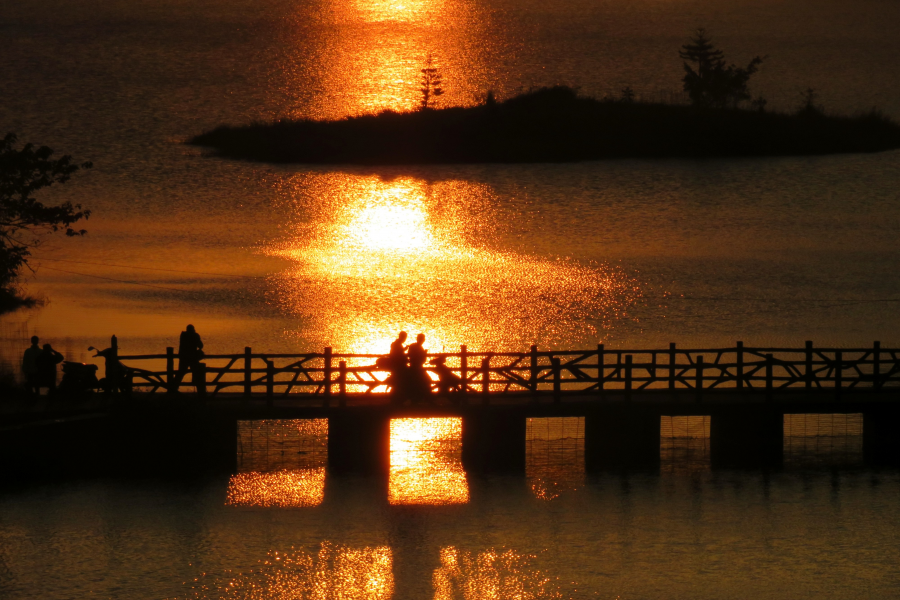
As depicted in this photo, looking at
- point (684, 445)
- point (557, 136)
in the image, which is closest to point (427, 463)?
point (684, 445)

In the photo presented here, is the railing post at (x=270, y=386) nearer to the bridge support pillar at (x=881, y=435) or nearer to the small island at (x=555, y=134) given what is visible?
the bridge support pillar at (x=881, y=435)

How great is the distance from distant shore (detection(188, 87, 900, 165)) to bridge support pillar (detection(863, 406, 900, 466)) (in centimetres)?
9618

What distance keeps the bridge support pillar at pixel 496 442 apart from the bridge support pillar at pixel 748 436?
4.19 metres

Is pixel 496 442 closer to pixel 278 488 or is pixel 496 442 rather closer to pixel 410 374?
pixel 410 374

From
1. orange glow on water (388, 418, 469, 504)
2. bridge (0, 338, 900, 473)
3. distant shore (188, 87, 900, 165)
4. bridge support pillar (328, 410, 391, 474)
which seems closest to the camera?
orange glow on water (388, 418, 469, 504)

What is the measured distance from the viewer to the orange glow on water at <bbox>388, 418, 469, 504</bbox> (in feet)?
90.9

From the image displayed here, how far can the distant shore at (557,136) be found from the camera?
424 ft

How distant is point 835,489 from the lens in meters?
28.2

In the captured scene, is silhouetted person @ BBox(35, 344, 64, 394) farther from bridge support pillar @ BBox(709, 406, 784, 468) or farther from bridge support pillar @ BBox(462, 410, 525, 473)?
bridge support pillar @ BBox(709, 406, 784, 468)

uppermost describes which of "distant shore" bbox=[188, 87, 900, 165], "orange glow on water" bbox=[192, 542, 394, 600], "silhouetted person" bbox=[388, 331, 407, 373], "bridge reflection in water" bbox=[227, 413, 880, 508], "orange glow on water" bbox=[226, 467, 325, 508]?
"distant shore" bbox=[188, 87, 900, 165]

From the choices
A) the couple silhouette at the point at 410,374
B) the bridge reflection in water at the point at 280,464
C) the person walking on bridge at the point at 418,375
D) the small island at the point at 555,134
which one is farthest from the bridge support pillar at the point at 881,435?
the small island at the point at 555,134

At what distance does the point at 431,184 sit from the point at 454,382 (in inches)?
3444

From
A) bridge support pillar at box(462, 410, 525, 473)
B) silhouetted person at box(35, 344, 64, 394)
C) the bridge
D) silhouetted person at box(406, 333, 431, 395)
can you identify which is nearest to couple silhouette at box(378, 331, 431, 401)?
silhouetted person at box(406, 333, 431, 395)

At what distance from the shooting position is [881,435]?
106 ft
